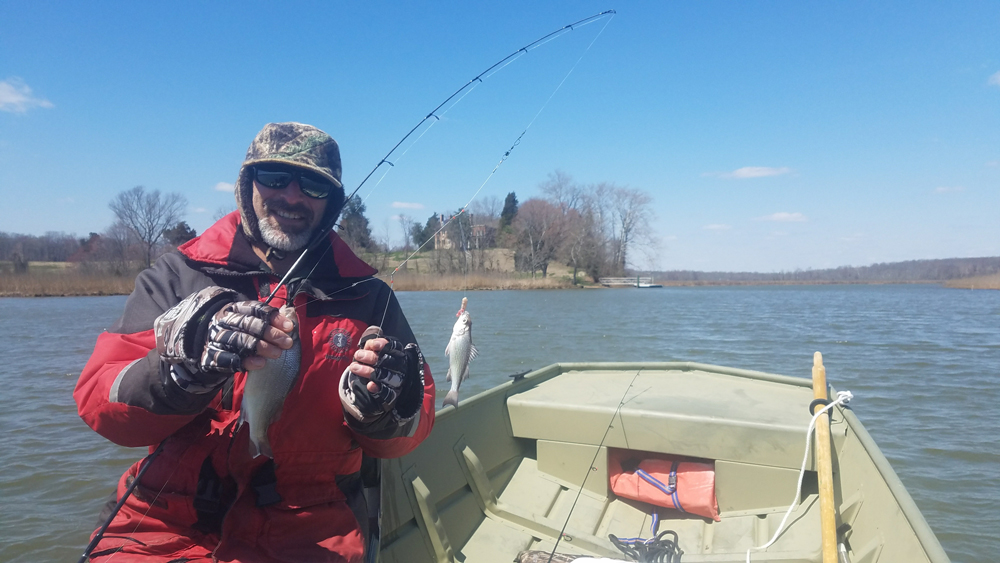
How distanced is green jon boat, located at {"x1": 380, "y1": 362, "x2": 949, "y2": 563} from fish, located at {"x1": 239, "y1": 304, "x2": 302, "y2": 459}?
145cm

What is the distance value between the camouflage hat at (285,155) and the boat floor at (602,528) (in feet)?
8.37

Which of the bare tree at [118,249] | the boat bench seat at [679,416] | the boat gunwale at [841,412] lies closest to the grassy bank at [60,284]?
the bare tree at [118,249]

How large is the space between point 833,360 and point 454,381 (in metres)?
16.5

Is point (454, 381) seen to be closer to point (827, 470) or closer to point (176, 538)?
point (176, 538)

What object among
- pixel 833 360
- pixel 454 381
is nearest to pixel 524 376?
pixel 454 381

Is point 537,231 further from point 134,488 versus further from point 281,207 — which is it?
point 134,488

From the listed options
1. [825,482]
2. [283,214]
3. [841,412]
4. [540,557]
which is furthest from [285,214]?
[841,412]

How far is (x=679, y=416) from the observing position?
438cm

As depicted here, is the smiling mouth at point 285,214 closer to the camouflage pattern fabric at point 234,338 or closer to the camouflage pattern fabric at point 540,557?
the camouflage pattern fabric at point 234,338

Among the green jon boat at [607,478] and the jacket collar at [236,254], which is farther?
the green jon boat at [607,478]

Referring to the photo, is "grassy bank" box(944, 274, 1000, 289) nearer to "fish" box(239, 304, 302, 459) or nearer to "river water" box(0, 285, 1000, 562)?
"river water" box(0, 285, 1000, 562)

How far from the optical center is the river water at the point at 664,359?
6973 millimetres

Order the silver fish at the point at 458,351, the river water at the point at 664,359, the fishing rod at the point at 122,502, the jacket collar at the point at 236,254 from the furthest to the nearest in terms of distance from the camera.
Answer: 1. the river water at the point at 664,359
2. the silver fish at the point at 458,351
3. the jacket collar at the point at 236,254
4. the fishing rod at the point at 122,502

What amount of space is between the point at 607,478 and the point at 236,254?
3.41 metres
